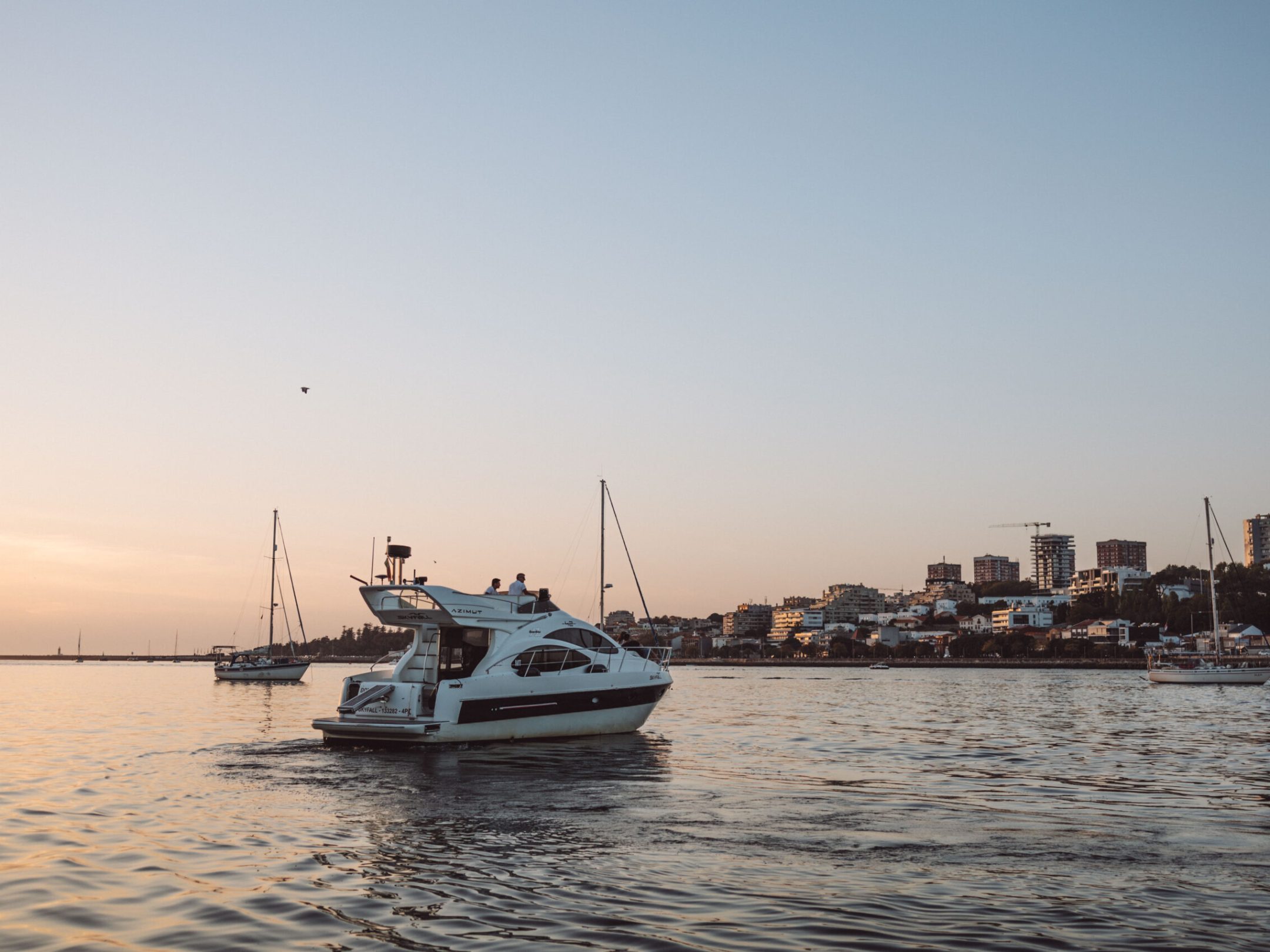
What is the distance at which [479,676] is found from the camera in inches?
1072

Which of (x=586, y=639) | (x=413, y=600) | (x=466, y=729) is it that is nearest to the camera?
(x=466, y=729)

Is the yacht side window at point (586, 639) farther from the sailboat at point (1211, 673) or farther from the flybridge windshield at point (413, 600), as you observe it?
the sailboat at point (1211, 673)

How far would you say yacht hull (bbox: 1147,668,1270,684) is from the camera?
8306cm

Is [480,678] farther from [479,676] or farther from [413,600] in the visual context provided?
[413,600]

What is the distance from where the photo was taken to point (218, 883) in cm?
1148

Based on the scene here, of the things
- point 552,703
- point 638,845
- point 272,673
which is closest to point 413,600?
point 552,703

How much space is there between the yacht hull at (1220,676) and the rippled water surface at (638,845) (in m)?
59.9

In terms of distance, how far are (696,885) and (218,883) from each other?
16.9ft

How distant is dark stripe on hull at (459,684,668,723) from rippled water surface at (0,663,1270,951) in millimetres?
924

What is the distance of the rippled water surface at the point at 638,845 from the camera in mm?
9562

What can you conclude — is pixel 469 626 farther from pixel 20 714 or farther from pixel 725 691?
pixel 725 691

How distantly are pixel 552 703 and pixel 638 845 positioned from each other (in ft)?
48.8

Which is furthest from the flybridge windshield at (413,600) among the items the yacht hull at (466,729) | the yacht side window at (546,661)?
the yacht hull at (466,729)

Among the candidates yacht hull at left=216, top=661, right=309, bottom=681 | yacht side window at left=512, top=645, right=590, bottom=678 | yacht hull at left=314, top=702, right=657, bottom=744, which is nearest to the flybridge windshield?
yacht side window at left=512, top=645, right=590, bottom=678
